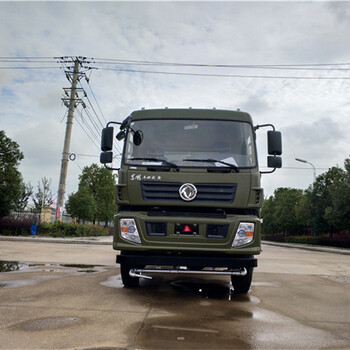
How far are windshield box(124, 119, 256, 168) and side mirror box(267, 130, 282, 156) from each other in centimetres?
43

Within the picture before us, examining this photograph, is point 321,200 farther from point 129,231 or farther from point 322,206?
point 129,231

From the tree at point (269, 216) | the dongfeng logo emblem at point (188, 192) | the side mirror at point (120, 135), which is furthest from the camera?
the tree at point (269, 216)

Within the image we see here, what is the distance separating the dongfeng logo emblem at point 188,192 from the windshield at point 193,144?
39 centimetres

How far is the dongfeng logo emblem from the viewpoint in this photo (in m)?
5.18

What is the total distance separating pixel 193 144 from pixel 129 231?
5.67ft

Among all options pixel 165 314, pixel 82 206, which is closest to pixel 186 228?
pixel 165 314

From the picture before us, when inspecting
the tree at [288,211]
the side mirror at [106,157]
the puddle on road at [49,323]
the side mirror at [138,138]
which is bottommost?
the puddle on road at [49,323]

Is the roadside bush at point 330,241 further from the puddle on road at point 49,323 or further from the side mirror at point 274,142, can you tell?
the puddle on road at point 49,323

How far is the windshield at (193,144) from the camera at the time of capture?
5555 mm

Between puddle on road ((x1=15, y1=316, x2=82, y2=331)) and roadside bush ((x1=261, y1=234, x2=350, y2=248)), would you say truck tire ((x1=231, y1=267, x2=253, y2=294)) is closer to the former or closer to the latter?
puddle on road ((x1=15, y1=316, x2=82, y2=331))

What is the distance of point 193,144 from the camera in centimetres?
576

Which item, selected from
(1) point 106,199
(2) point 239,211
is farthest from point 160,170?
(1) point 106,199

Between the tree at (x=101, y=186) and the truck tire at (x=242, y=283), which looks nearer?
the truck tire at (x=242, y=283)

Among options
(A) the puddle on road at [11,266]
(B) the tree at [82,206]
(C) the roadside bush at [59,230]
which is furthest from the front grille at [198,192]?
(B) the tree at [82,206]
